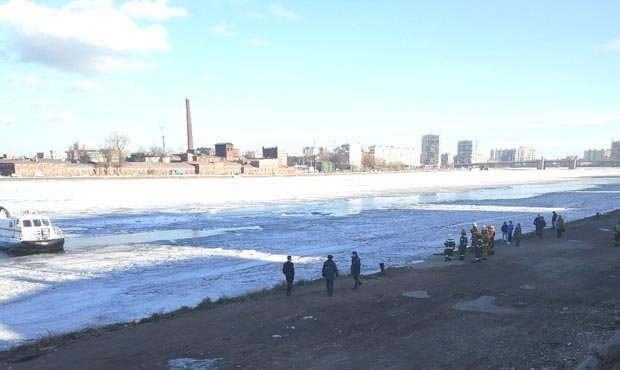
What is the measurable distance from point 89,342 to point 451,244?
46.4 feet

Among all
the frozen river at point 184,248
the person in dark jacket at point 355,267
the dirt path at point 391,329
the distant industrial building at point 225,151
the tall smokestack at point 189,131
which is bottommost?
the frozen river at point 184,248

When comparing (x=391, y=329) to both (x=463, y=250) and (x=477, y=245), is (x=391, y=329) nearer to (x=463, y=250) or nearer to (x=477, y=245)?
(x=477, y=245)

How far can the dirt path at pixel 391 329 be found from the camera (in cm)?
922

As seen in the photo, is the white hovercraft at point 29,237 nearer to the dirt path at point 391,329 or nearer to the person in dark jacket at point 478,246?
the dirt path at point 391,329

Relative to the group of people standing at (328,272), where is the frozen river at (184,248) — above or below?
below

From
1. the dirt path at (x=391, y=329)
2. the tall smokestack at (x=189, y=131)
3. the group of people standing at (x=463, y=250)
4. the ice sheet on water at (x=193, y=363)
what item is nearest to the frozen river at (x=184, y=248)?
the group of people standing at (x=463, y=250)

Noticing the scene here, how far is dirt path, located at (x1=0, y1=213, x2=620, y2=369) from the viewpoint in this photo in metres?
9.22

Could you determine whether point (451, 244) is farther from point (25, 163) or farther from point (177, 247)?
point (25, 163)

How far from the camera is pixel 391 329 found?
1096cm

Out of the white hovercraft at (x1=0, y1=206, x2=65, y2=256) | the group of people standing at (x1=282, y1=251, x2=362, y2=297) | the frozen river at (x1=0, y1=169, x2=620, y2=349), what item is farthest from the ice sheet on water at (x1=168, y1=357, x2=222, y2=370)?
the white hovercraft at (x1=0, y1=206, x2=65, y2=256)

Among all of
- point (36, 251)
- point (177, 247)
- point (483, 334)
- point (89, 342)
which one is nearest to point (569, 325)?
point (483, 334)

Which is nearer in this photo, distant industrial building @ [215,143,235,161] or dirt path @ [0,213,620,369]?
dirt path @ [0,213,620,369]

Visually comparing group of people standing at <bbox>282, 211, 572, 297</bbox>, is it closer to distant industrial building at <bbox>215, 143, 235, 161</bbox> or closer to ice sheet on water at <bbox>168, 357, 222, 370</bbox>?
ice sheet on water at <bbox>168, 357, 222, 370</bbox>

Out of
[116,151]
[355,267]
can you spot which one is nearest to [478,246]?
[355,267]
